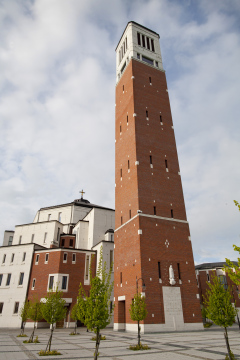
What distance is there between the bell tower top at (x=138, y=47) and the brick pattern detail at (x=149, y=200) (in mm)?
2512

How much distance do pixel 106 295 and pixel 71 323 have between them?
30.7m

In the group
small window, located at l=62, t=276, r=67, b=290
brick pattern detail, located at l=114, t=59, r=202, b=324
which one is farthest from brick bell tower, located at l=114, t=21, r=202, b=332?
small window, located at l=62, t=276, r=67, b=290

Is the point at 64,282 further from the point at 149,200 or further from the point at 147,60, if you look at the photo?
the point at 147,60

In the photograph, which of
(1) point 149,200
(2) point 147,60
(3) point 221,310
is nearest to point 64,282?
(1) point 149,200

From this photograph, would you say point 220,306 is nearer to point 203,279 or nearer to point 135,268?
point 135,268

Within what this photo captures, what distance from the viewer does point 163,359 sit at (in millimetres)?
11812

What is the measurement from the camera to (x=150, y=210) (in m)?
29.2

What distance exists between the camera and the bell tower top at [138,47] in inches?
1636

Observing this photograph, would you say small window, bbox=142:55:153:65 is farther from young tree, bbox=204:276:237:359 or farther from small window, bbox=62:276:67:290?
young tree, bbox=204:276:237:359

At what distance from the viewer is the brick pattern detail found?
2628 cm

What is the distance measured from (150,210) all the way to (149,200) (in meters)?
1.23

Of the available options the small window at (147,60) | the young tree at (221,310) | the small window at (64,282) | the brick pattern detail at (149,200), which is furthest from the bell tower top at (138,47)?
the young tree at (221,310)

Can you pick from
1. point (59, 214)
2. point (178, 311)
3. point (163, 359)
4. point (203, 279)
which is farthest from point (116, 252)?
point (203, 279)

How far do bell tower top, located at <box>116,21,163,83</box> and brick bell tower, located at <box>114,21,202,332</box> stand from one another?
0.78 feet
